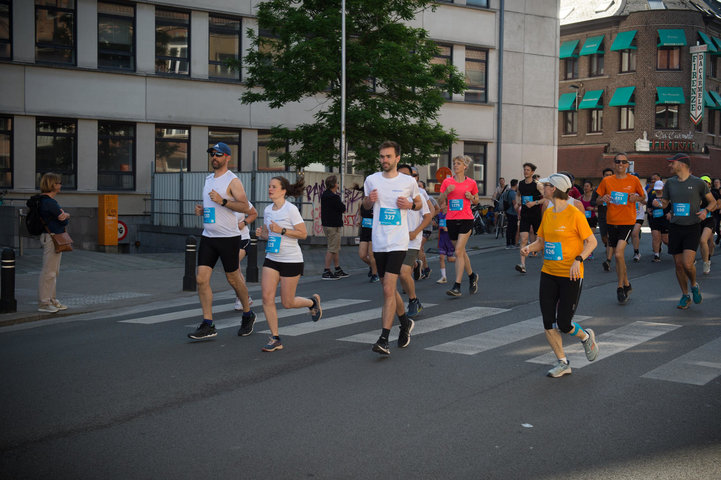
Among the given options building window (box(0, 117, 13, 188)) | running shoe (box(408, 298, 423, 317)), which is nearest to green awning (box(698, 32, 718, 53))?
building window (box(0, 117, 13, 188))

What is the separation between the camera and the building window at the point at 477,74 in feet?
109

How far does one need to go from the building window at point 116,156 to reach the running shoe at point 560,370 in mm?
22775

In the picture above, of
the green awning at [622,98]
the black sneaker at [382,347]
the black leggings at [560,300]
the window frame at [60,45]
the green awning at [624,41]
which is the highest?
the green awning at [624,41]

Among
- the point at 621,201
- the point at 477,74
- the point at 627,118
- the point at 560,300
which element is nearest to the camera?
the point at 560,300

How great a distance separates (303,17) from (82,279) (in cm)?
980

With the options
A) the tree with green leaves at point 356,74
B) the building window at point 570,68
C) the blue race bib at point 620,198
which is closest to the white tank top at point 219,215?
the blue race bib at point 620,198

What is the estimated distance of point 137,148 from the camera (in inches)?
1070

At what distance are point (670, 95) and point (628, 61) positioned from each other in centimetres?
340

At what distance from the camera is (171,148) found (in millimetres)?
28062

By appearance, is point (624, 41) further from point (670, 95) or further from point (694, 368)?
point (694, 368)

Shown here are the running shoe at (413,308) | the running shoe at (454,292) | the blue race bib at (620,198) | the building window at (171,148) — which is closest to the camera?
the running shoe at (413,308)

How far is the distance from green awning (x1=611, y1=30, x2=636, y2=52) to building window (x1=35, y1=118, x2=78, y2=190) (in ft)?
107

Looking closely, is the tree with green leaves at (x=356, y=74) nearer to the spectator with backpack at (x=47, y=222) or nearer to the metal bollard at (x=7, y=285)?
the spectator with backpack at (x=47, y=222)

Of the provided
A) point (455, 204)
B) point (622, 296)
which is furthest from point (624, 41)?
point (622, 296)
